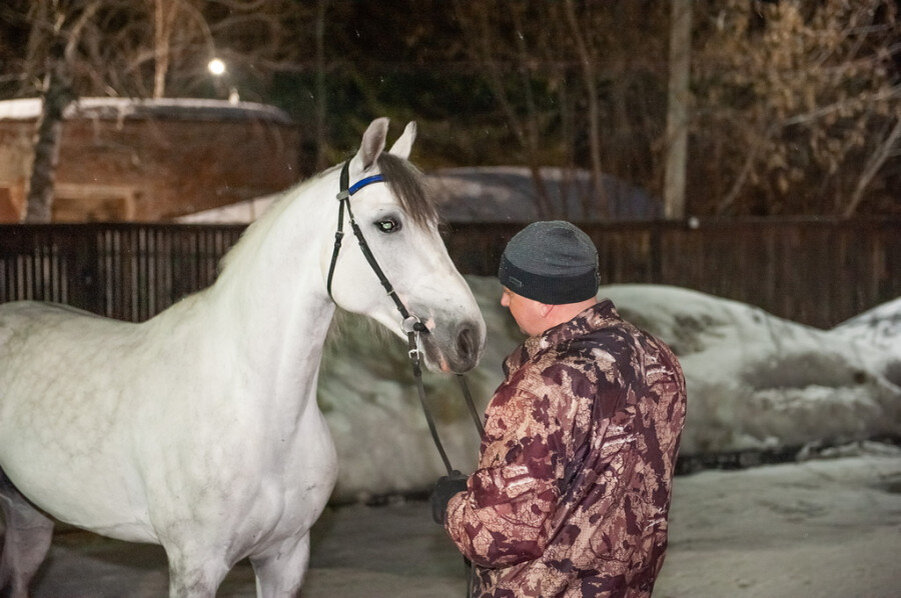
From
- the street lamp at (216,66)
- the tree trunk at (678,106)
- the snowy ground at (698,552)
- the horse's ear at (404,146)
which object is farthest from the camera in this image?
the street lamp at (216,66)

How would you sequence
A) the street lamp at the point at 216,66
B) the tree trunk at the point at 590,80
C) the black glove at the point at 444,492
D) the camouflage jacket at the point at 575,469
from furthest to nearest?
the tree trunk at the point at 590,80, the street lamp at the point at 216,66, the black glove at the point at 444,492, the camouflage jacket at the point at 575,469

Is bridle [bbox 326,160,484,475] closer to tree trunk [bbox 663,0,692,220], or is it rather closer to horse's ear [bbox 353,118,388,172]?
horse's ear [bbox 353,118,388,172]

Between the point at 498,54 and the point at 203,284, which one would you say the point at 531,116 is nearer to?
the point at 498,54

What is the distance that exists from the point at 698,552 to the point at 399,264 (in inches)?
151

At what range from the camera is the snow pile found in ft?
24.6

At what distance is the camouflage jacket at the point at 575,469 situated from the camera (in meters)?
2.28

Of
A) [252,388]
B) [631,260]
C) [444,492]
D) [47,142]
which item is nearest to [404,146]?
→ [252,388]

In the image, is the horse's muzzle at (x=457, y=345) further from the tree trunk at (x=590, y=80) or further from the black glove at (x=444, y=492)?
the tree trunk at (x=590, y=80)

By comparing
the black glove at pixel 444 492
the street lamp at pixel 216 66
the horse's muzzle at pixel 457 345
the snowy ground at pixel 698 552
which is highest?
the street lamp at pixel 216 66

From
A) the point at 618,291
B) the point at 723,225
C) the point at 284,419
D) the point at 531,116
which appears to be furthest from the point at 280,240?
the point at 531,116

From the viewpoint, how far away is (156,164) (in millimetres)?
17688

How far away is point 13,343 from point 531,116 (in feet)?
41.9

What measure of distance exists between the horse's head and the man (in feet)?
1.28

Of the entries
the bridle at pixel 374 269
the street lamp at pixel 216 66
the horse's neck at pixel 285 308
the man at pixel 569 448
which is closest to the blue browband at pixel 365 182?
the bridle at pixel 374 269
